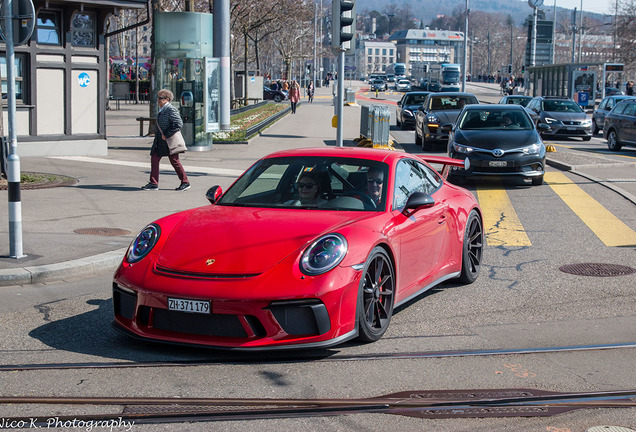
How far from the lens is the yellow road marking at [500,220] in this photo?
10.9m

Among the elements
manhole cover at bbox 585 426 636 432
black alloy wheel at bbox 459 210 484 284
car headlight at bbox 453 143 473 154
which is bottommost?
manhole cover at bbox 585 426 636 432

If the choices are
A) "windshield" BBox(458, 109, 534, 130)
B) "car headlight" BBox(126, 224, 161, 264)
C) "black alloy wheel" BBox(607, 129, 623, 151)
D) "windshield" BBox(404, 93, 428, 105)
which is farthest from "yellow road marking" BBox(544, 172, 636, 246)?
"windshield" BBox(404, 93, 428, 105)

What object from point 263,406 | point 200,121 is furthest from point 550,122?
point 263,406

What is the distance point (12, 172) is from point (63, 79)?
12.8 m

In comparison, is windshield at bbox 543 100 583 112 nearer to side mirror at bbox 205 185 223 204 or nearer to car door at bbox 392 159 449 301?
car door at bbox 392 159 449 301

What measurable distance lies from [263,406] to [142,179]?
12.6m

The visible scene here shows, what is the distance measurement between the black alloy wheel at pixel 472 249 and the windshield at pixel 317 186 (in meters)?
1.46

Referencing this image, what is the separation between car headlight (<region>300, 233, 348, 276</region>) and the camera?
563 cm

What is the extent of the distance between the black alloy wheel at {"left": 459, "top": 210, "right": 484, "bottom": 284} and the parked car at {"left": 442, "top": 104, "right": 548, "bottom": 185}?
802cm

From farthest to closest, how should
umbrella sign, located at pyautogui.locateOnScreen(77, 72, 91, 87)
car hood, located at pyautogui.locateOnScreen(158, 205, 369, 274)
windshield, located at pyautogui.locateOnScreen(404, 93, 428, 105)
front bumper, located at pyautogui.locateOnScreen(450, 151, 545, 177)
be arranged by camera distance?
windshield, located at pyautogui.locateOnScreen(404, 93, 428, 105) → umbrella sign, located at pyautogui.locateOnScreen(77, 72, 91, 87) → front bumper, located at pyautogui.locateOnScreen(450, 151, 545, 177) → car hood, located at pyautogui.locateOnScreen(158, 205, 369, 274)

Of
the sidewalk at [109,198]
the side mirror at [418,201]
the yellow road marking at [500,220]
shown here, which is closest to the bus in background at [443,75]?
A: the sidewalk at [109,198]

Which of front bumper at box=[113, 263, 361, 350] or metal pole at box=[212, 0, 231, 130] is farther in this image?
metal pole at box=[212, 0, 231, 130]

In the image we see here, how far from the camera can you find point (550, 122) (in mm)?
31672

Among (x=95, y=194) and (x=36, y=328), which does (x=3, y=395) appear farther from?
(x=95, y=194)
